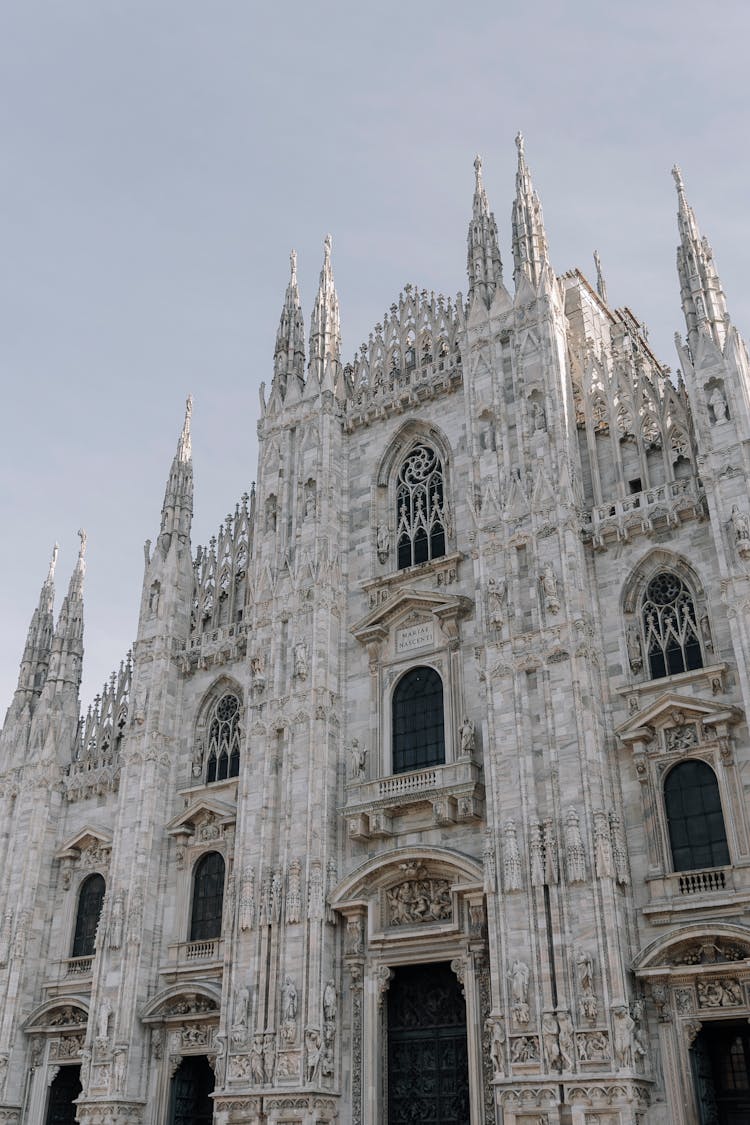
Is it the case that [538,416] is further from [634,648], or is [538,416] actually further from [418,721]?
[418,721]

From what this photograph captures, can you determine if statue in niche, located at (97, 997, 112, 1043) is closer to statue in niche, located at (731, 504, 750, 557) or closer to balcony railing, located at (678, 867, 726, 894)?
balcony railing, located at (678, 867, 726, 894)

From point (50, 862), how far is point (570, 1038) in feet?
54.1

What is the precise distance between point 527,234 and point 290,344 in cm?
771

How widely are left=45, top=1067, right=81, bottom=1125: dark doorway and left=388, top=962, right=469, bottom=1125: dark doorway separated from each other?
9526mm

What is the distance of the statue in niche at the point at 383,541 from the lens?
2636 cm

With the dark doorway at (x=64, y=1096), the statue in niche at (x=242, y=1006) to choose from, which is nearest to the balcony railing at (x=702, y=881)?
the statue in niche at (x=242, y=1006)

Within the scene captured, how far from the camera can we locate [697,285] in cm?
2266

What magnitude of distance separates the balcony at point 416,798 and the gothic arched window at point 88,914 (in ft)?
28.6

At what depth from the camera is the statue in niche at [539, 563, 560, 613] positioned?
21297 millimetres

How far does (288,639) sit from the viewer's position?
84.6ft

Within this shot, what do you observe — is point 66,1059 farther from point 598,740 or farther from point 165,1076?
point 598,740

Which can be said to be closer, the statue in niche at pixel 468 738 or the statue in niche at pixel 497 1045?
the statue in niche at pixel 497 1045

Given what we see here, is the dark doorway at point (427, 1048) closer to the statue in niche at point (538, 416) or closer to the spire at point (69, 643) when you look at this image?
the statue in niche at point (538, 416)

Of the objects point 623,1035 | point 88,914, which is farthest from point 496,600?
point 88,914
